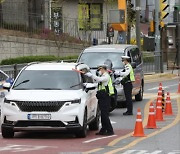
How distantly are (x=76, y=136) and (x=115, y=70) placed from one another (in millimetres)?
7592

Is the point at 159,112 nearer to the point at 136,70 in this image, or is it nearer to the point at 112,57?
the point at 112,57

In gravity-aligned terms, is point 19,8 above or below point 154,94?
above

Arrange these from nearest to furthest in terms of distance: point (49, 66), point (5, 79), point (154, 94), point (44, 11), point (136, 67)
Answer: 1. point (49, 66)
2. point (5, 79)
3. point (136, 67)
4. point (154, 94)
5. point (44, 11)

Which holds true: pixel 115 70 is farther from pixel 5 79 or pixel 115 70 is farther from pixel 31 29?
pixel 31 29

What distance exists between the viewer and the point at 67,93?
16859 mm

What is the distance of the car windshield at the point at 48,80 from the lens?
17.4 meters

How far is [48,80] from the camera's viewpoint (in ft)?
57.9

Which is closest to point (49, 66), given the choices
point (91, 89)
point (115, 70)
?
point (91, 89)

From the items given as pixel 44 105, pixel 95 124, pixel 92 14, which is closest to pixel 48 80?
pixel 44 105

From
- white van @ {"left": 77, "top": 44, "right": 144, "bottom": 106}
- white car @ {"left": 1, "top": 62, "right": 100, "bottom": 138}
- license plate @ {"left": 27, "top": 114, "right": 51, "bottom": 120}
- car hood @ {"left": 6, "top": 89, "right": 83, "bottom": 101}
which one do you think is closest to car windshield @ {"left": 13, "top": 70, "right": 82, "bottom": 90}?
white car @ {"left": 1, "top": 62, "right": 100, "bottom": 138}

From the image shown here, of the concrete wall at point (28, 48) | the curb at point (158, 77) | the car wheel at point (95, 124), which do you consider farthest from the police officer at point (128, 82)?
the curb at point (158, 77)

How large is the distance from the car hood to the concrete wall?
22027 mm

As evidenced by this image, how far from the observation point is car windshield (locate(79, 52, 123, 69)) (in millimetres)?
24875

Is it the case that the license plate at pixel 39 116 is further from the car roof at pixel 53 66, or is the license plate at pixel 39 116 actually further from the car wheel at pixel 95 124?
the car wheel at pixel 95 124
